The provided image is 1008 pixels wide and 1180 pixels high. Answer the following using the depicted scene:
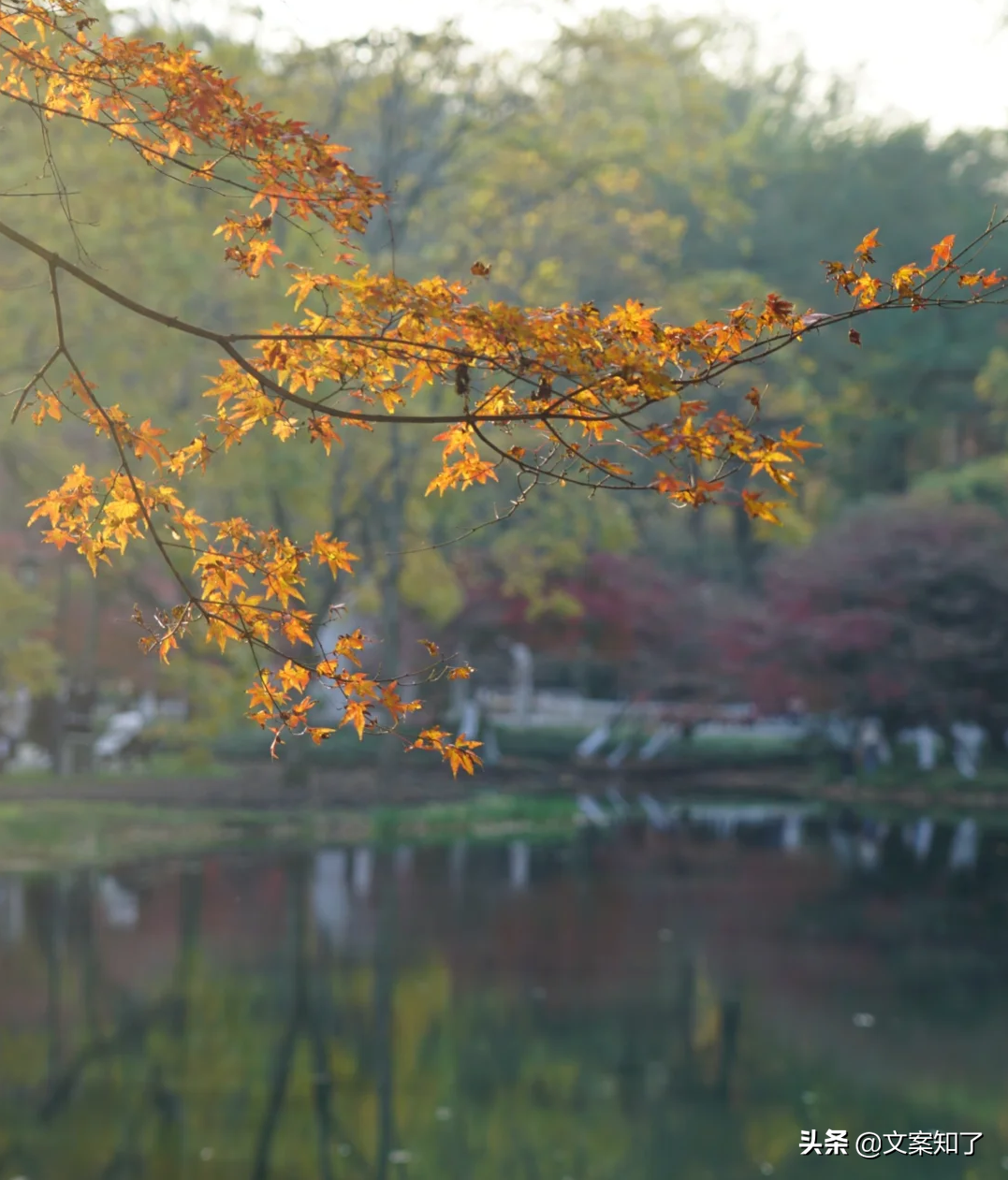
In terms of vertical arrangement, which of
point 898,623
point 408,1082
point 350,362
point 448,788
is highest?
point 898,623

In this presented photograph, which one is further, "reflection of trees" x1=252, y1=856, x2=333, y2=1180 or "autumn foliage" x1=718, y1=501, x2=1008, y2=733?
"autumn foliage" x1=718, y1=501, x2=1008, y2=733

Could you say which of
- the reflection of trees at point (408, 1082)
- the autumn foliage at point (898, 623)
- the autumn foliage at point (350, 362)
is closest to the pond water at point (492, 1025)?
the reflection of trees at point (408, 1082)

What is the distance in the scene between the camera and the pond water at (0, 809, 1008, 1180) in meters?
8.80

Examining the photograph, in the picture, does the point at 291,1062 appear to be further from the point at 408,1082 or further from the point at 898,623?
the point at 898,623

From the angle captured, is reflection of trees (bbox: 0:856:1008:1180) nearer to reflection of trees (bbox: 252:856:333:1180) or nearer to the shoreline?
reflection of trees (bbox: 252:856:333:1180)

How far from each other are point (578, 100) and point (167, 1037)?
26236mm

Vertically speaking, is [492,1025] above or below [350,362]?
below

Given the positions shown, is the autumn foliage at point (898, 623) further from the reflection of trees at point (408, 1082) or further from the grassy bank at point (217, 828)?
the reflection of trees at point (408, 1082)

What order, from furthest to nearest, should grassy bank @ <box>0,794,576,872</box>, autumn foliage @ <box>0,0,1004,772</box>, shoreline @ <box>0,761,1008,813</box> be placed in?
shoreline @ <box>0,761,1008,813</box> < grassy bank @ <box>0,794,576,872</box> < autumn foliage @ <box>0,0,1004,772</box>

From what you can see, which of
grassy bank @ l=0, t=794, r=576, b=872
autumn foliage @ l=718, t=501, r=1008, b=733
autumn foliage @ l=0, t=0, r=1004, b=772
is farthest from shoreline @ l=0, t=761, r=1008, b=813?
autumn foliage @ l=0, t=0, r=1004, b=772

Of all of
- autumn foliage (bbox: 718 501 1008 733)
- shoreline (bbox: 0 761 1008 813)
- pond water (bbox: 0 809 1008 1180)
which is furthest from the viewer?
autumn foliage (bbox: 718 501 1008 733)

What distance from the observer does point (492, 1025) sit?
1145cm

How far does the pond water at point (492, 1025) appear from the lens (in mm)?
8805

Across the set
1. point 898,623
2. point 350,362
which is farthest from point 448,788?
point 350,362
